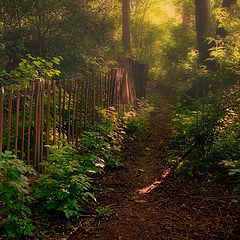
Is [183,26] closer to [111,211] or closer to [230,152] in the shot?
[230,152]

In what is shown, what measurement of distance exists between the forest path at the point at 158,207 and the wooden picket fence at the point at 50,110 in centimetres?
129

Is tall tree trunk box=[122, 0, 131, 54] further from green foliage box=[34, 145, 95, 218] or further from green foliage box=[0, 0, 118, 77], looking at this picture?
green foliage box=[34, 145, 95, 218]

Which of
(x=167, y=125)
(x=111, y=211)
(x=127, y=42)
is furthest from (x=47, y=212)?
(x=127, y=42)

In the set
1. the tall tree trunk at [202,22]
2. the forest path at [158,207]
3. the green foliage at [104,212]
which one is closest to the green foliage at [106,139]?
the forest path at [158,207]

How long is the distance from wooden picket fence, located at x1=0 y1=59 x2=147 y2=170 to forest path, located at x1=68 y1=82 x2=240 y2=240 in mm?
1291

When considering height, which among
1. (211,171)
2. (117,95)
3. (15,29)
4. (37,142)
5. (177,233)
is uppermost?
(15,29)

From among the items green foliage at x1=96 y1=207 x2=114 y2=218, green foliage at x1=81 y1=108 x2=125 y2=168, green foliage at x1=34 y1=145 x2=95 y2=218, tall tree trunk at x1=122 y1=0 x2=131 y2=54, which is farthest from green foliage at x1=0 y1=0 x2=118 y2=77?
green foliage at x1=96 y1=207 x2=114 y2=218

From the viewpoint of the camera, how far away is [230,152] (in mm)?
6312

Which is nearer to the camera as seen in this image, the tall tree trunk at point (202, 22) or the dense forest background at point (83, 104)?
the dense forest background at point (83, 104)

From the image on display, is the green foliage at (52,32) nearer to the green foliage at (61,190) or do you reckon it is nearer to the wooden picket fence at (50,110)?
the wooden picket fence at (50,110)

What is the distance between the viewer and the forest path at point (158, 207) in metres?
4.31

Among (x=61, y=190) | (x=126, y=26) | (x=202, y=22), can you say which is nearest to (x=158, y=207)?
(x=61, y=190)

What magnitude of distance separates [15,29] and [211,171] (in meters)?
9.27

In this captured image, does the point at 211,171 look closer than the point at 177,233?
No
